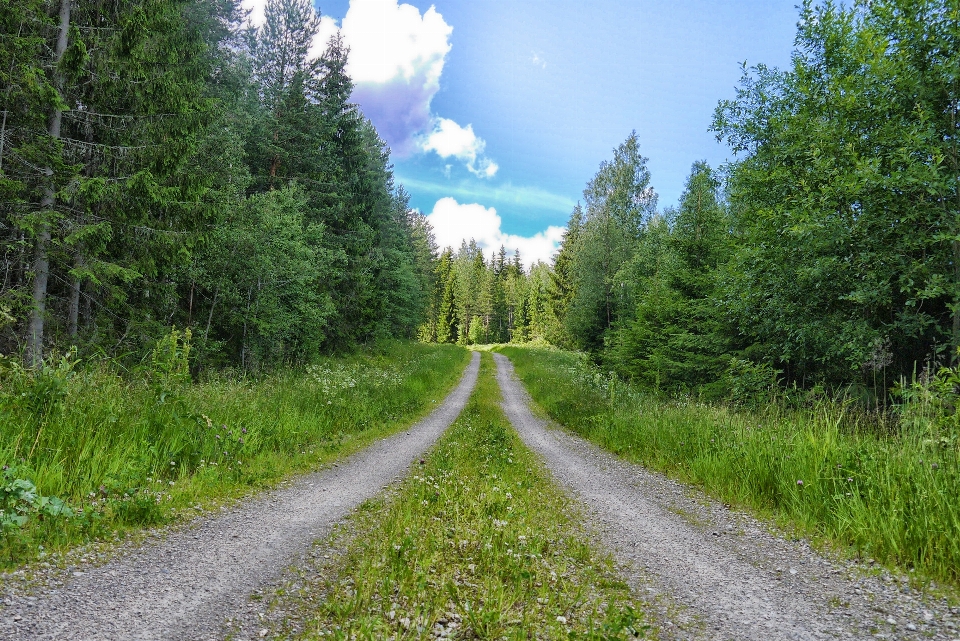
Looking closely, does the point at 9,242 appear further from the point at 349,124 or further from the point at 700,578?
the point at 349,124

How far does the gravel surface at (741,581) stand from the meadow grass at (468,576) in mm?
421

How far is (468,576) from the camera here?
4.01 meters

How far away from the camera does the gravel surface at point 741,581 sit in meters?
3.28

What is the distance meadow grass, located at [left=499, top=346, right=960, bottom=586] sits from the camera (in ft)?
14.3

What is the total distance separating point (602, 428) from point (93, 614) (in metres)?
11.5

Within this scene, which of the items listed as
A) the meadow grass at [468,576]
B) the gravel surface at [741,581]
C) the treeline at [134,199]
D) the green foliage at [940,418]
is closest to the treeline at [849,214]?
the green foliage at [940,418]

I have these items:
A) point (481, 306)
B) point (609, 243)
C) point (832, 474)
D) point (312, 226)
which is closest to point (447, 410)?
point (312, 226)

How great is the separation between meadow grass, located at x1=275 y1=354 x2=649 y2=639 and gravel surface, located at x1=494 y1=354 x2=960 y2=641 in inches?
16.6

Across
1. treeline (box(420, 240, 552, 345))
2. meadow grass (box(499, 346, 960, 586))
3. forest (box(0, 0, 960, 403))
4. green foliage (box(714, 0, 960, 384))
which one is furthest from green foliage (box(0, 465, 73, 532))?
treeline (box(420, 240, 552, 345))

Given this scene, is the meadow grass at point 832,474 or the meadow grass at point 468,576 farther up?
the meadow grass at point 832,474

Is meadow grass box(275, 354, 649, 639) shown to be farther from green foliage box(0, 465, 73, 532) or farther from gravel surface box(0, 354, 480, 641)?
green foliage box(0, 465, 73, 532)

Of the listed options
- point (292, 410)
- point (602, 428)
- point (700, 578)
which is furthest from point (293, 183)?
point (700, 578)

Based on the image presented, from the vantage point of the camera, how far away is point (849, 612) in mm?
3496

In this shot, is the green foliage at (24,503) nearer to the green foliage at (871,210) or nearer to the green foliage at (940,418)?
the green foliage at (940,418)
